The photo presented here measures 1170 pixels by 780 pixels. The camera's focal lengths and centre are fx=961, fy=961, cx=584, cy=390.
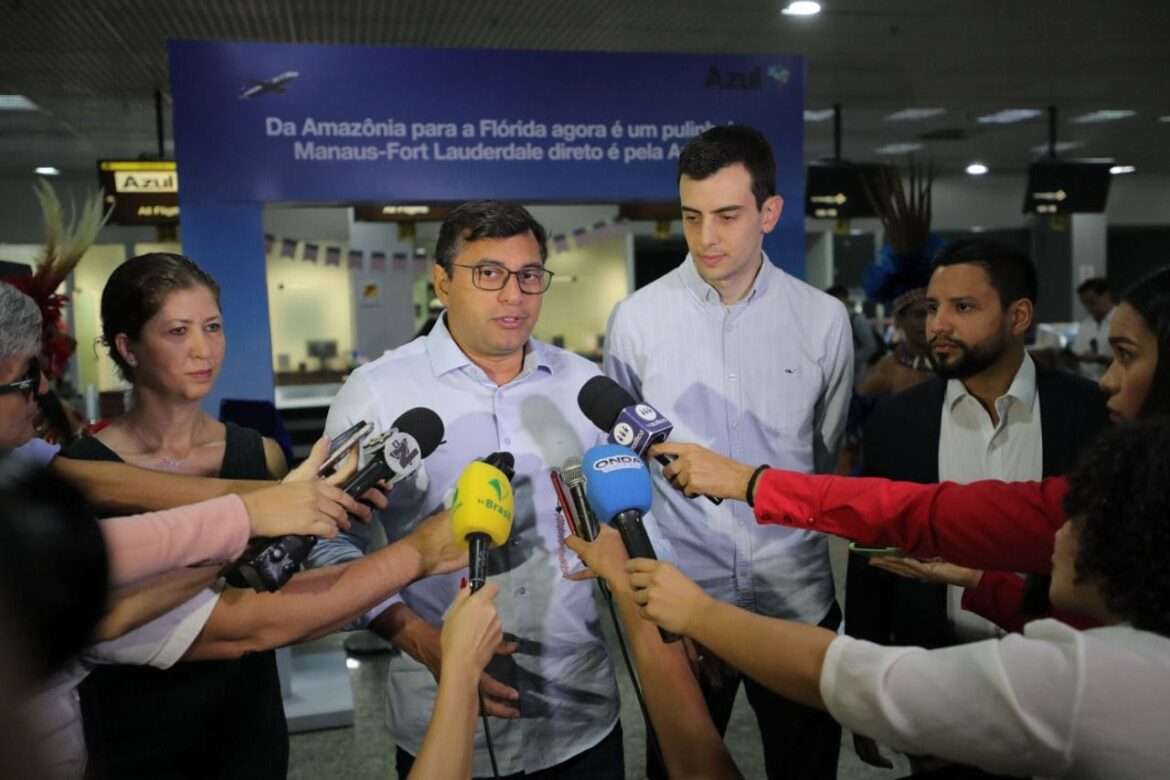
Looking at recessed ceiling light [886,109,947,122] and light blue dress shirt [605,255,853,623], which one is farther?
recessed ceiling light [886,109,947,122]

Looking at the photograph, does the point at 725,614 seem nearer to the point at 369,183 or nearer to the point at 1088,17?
the point at 369,183

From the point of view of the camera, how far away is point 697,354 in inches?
86.4

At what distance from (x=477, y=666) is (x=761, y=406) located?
3.72ft

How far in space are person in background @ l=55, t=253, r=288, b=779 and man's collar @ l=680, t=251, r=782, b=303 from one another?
102 centimetres

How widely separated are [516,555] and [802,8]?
5581mm

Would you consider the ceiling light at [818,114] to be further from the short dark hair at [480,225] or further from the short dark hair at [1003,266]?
the short dark hair at [480,225]

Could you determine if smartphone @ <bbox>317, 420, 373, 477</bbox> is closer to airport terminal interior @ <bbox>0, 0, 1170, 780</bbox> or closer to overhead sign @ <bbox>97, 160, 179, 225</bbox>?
airport terminal interior @ <bbox>0, 0, 1170, 780</bbox>

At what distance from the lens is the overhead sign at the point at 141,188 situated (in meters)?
7.32

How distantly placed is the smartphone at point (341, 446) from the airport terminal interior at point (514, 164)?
0.78 meters

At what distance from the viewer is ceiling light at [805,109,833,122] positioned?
9.94 meters

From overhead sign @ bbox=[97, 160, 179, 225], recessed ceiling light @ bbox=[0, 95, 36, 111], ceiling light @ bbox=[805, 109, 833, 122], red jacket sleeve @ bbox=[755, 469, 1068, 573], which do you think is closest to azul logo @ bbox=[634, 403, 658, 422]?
red jacket sleeve @ bbox=[755, 469, 1068, 573]

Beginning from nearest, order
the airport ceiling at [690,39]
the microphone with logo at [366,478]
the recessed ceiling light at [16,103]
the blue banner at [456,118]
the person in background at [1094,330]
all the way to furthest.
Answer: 1. the microphone with logo at [366,478]
2. the blue banner at [456,118]
3. the airport ceiling at [690,39]
4. the recessed ceiling light at [16,103]
5. the person in background at [1094,330]

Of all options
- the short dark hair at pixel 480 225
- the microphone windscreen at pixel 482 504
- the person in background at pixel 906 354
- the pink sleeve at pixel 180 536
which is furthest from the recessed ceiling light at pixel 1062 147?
the pink sleeve at pixel 180 536

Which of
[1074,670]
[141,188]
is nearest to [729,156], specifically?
[1074,670]
